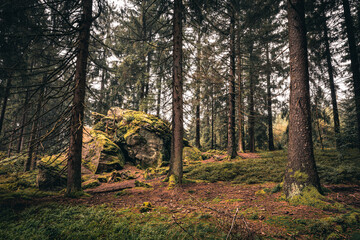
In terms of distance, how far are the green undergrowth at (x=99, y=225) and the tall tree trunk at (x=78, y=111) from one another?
164 centimetres

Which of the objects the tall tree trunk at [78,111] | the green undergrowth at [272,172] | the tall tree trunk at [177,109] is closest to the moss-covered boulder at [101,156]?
the tall tree trunk at [78,111]

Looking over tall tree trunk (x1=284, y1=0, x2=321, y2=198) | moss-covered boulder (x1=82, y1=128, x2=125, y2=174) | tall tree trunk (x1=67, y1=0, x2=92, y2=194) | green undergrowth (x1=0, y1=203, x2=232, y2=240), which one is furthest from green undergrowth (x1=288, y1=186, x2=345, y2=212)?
moss-covered boulder (x1=82, y1=128, x2=125, y2=174)

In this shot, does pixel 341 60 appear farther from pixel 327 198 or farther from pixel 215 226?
pixel 215 226

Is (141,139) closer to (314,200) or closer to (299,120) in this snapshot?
(299,120)

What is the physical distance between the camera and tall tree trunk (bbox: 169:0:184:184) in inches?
269

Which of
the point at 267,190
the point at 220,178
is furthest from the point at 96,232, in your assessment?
the point at 220,178

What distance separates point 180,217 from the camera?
3.30 meters

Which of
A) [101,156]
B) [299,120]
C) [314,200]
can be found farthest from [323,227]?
[101,156]

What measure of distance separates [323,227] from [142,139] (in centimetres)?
1114

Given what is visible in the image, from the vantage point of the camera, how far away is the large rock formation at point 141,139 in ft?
38.7

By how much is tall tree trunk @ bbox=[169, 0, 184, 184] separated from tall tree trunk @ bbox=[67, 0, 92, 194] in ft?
12.1

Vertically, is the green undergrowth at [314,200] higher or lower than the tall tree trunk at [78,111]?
lower

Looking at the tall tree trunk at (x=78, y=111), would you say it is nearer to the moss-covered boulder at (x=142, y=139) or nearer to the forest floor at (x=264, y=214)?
the forest floor at (x=264, y=214)

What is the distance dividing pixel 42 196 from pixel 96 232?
177 inches
